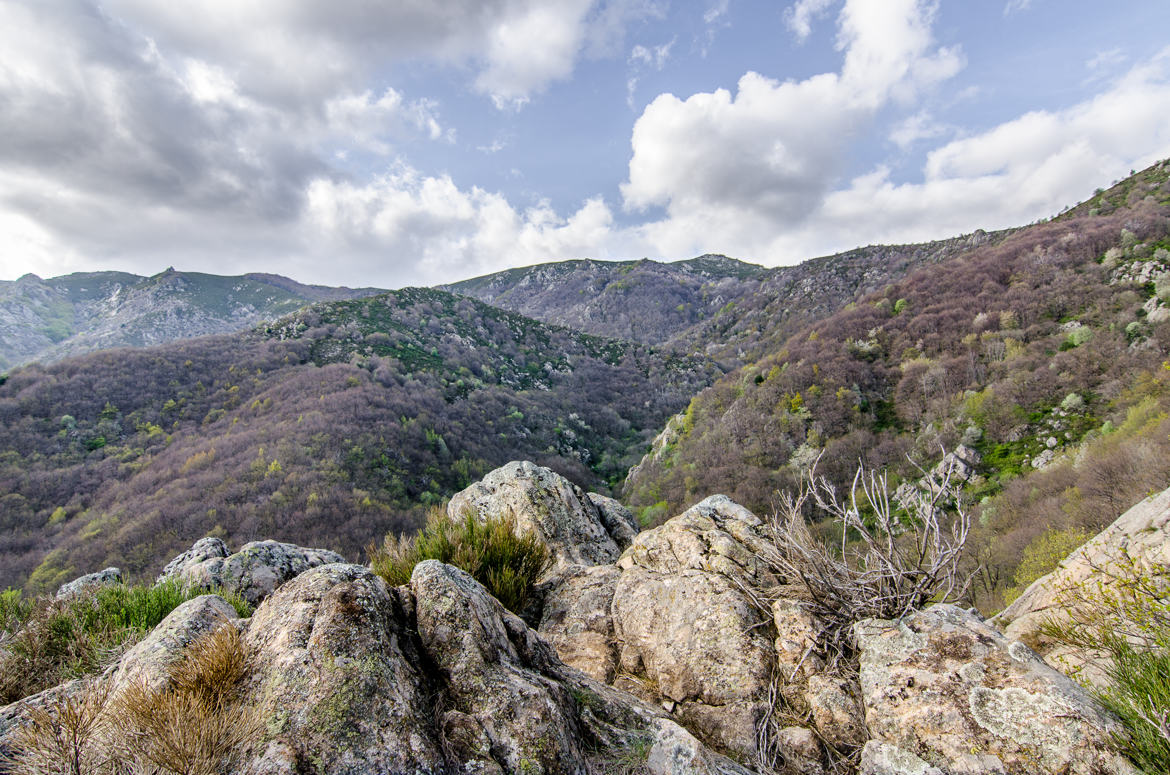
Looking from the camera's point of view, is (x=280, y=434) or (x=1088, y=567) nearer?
(x=1088, y=567)

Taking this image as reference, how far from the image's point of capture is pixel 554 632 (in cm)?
539

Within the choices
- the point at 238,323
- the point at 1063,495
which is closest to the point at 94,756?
the point at 1063,495

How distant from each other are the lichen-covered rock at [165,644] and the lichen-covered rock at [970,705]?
4.79 m

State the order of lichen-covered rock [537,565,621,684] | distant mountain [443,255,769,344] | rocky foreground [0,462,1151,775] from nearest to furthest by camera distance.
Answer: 1. rocky foreground [0,462,1151,775]
2. lichen-covered rock [537,565,621,684]
3. distant mountain [443,255,769,344]

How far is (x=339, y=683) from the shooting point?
8.44ft

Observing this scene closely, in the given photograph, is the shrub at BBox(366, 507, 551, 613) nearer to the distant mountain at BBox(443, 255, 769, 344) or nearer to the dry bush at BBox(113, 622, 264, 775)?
the dry bush at BBox(113, 622, 264, 775)

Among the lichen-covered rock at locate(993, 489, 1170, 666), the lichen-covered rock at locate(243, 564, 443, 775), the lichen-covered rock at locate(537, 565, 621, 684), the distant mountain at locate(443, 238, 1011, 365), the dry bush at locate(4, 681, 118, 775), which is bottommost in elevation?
the lichen-covered rock at locate(537, 565, 621, 684)

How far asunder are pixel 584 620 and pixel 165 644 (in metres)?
3.90

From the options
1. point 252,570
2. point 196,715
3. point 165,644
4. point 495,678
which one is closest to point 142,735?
point 196,715

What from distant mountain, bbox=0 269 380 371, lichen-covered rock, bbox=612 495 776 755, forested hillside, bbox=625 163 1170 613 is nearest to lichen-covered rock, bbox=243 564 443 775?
lichen-covered rock, bbox=612 495 776 755

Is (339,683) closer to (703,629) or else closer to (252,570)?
(703,629)

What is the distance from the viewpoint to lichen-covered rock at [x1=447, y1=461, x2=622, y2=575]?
8383 millimetres

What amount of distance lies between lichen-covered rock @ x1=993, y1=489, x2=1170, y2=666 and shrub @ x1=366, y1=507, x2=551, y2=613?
5.32 metres

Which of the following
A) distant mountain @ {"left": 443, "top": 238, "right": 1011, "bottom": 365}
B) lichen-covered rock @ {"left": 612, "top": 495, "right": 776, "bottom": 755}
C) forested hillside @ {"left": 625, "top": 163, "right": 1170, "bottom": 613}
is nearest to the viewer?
lichen-covered rock @ {"left": 612, "top": 495, "right": 776, "bottom": 755}
